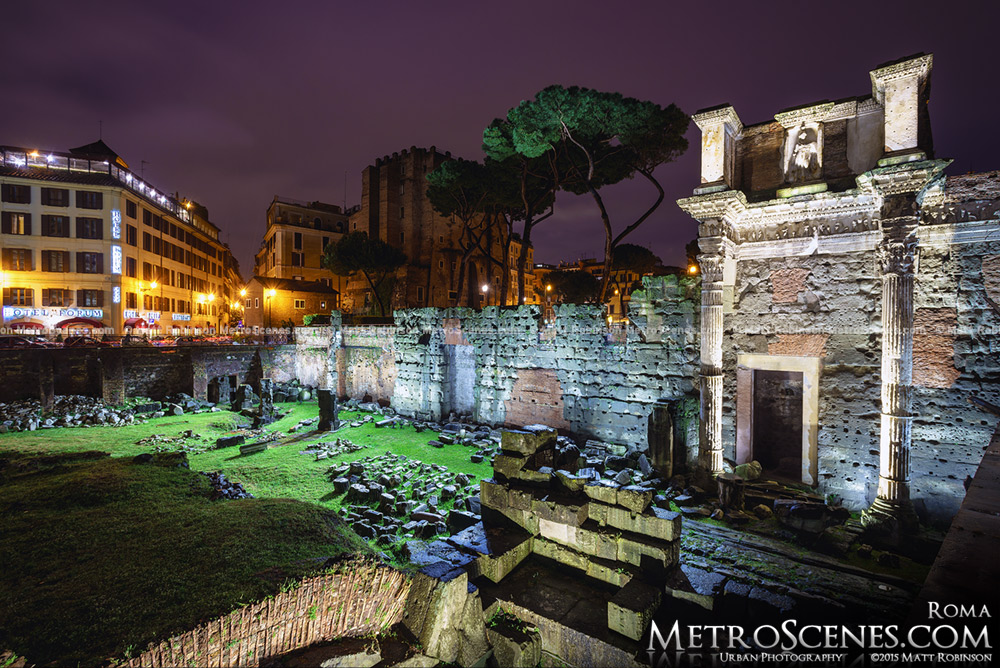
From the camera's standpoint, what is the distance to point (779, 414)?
36.2 ft

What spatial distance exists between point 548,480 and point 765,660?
299 centimetres

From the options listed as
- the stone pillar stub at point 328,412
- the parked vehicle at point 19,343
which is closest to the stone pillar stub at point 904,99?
the stone pillar stub at point 328,412

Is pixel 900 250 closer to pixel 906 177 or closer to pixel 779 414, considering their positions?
pixel 906 177

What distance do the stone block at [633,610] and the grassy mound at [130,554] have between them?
315 cm

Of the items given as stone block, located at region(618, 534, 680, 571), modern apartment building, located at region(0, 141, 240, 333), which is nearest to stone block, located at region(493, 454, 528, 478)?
stone block, located at region(618, 534, 680, 571)

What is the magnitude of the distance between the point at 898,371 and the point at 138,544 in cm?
1169

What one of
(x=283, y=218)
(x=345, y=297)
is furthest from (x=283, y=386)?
(x=283, y=218)

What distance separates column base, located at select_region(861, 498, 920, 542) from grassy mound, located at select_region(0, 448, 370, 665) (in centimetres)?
823

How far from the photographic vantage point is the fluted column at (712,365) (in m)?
8.66

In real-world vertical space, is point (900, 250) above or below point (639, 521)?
above

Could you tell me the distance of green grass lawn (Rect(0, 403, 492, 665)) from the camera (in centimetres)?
404

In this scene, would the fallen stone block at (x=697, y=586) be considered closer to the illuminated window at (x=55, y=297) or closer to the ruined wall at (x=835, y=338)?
the ruined wall at (x=835, y=338)

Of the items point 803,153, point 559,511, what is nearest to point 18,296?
point 559,511

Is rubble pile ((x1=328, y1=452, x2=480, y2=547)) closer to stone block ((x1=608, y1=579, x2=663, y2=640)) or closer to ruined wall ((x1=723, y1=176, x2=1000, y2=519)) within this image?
stone block ((x1=608, y1=579, x2=663, y2=640))
